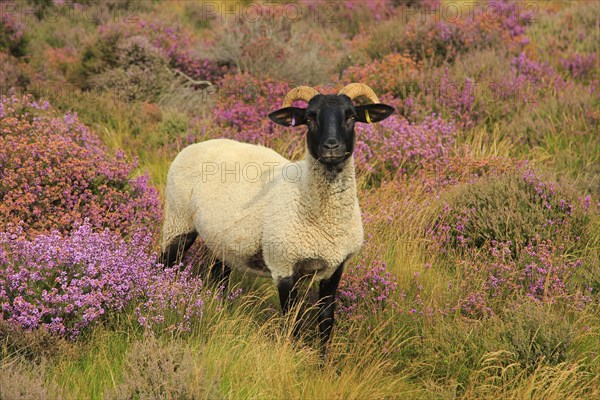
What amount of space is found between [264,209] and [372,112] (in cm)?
115

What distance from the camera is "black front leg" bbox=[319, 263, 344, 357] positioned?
4570 mm

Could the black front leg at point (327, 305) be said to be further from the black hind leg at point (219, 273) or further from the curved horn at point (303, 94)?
the curved horn at point (303, 94)

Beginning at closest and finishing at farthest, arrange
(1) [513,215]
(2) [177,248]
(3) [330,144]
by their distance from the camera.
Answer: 1. (3) [330,144]
2. (2) [177,248]
3. (1) [513,215]

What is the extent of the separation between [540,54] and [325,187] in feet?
26.6

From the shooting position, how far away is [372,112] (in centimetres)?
481

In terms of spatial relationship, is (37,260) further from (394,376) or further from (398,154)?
(398,154)

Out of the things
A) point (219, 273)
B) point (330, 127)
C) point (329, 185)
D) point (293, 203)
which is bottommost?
point (219, 273)

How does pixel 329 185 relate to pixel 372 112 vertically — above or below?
below

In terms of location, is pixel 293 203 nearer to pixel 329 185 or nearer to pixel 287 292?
pixel 329 185

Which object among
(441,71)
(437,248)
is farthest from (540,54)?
(437,248)

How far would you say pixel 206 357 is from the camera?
12.9ft

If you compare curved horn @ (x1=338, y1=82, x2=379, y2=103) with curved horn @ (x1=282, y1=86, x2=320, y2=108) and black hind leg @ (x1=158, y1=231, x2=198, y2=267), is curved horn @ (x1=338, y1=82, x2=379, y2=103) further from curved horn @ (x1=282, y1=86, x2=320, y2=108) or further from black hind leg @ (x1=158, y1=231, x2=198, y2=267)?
black hind leg @ (x1=158, y1=231, x2=198, y2=267)

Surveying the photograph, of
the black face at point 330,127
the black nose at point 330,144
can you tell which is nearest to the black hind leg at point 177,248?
the black face at point 330,127

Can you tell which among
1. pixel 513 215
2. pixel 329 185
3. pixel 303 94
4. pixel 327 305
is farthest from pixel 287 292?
pixel 513 215
